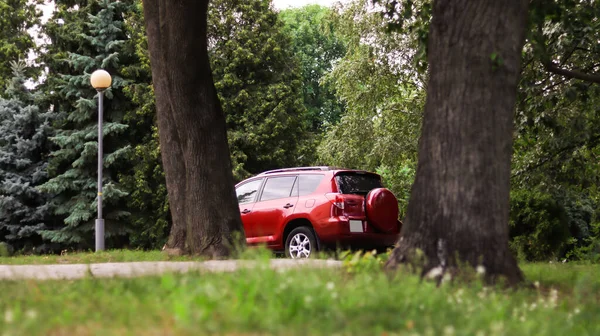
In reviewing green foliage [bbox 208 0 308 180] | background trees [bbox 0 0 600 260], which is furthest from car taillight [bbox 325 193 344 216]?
green foliage [bbox 208 0 308 180]

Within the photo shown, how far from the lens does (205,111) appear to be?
12047mm

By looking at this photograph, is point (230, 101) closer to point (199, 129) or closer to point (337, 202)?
point (337, 202)

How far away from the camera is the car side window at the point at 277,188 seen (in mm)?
15086

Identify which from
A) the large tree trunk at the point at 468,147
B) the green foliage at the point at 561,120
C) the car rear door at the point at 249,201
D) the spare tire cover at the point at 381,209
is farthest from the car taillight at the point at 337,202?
the large tree trunk at the point at 468,147

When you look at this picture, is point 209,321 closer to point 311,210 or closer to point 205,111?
point 205,111

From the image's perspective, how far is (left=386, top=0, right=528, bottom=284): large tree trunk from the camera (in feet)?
23.3

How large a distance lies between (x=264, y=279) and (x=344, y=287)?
746 mm

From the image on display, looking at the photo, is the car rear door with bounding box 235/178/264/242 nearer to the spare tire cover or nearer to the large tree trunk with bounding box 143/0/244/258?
the spare tire cover

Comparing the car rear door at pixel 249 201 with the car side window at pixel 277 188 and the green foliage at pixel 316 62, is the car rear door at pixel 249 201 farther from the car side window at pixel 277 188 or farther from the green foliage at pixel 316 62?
the green foliage at pixel 316 62

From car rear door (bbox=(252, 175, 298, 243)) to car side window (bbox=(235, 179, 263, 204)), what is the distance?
24cm

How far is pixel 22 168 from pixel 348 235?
22409 mm

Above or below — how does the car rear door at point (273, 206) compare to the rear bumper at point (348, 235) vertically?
above

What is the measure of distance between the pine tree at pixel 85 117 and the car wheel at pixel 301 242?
1841 cm

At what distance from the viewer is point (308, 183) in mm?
14695
